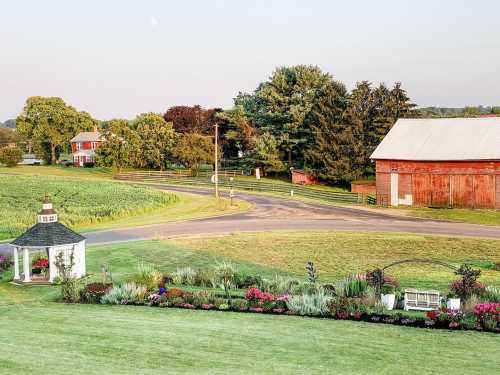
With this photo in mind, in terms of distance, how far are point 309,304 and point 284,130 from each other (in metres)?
60.2

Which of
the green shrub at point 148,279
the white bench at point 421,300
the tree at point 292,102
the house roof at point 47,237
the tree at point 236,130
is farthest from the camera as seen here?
the tree at point 236,130

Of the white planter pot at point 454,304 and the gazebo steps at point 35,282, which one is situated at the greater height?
the white planter pot at point 454,304

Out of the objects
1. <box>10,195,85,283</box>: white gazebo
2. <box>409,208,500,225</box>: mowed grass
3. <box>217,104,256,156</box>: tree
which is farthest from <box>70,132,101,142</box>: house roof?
<box>10,195,85,283</box>: white gazebo

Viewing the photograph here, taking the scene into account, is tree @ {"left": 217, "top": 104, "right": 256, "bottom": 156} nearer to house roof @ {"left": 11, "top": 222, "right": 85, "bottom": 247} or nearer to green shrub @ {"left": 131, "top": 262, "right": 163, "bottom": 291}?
house roof @ {"left": 11, "top": 222, "right": 85, "bottom": 247}

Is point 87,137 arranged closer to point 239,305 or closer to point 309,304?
point 239,305

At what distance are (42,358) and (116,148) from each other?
76.3 meters

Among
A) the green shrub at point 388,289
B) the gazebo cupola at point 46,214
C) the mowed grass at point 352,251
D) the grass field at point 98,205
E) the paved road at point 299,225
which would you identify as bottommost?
the mowed grass at point 352,251

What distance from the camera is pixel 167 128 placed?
87750 millimetres

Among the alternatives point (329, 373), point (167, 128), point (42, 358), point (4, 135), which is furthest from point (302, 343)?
point (4, 135)

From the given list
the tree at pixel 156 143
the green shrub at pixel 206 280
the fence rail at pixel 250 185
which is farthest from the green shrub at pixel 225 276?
the tree at pixel 156 143

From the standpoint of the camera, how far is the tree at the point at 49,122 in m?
108

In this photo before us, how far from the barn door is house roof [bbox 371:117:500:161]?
1.59m

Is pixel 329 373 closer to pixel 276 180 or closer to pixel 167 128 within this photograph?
pixel 276 180

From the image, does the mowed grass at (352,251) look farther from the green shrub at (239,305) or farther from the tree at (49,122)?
the tree at (49,122)
